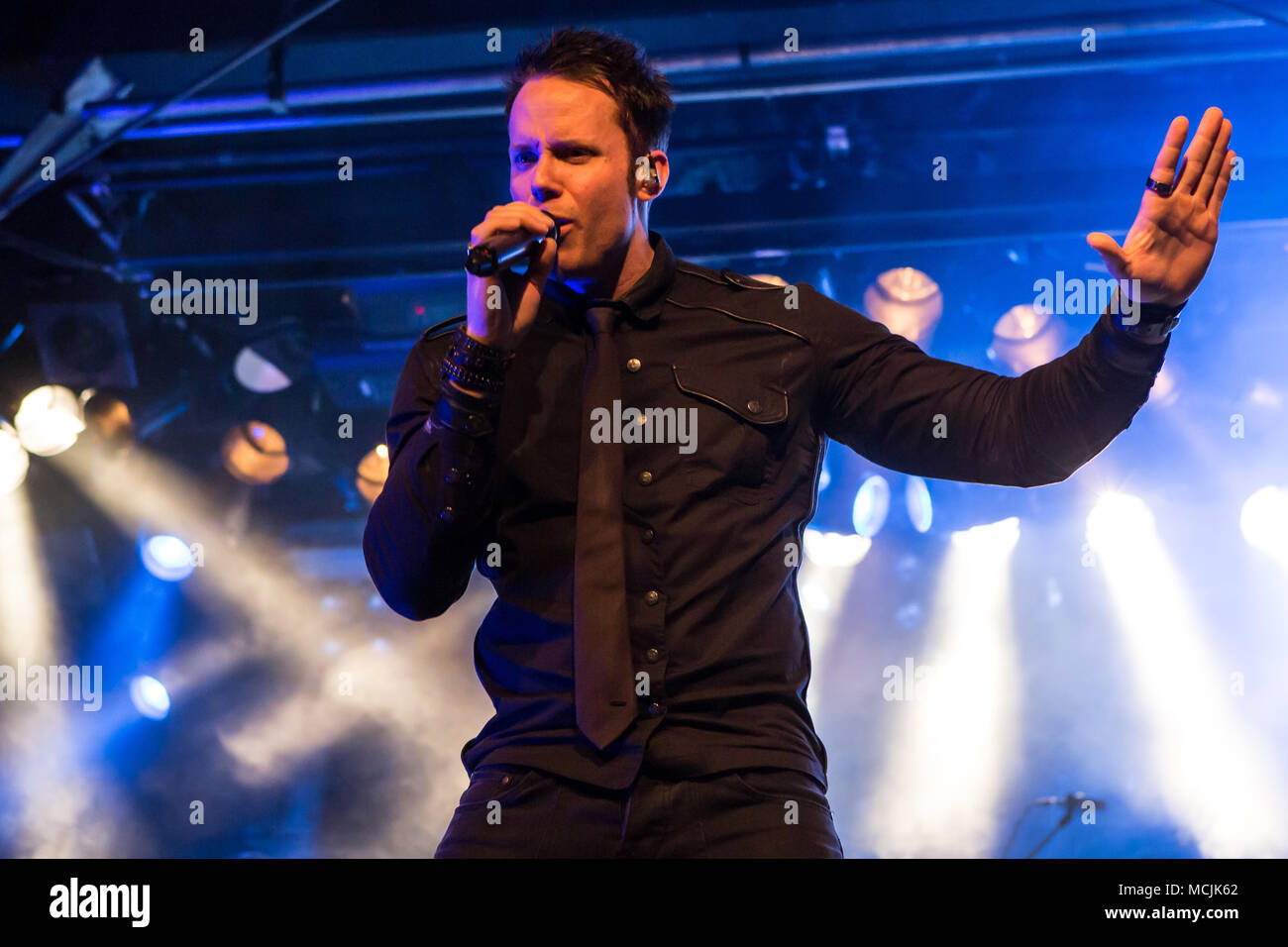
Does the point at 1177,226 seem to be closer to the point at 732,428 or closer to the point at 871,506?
the point at 732,428

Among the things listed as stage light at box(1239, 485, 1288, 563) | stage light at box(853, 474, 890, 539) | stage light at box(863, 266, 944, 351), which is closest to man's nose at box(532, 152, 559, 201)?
stage light at box(863, 266, 944, 351)

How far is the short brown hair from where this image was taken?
2152 mm

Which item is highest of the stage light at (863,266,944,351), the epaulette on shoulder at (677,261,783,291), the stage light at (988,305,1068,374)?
the stage light at (863,266,944,351)

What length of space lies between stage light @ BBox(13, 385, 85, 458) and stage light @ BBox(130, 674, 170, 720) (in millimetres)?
1227

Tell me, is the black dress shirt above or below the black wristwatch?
below

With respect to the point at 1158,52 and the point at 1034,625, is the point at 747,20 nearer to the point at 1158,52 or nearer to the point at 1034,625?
the point at 1158,52

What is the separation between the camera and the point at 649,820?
1604 millimetres

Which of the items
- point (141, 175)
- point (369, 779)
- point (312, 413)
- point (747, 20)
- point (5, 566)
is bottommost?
point (369, 779)

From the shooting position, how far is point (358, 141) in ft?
14.3

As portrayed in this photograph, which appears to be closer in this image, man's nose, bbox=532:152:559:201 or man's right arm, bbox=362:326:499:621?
man's right arm, bbox=362:326:499:621

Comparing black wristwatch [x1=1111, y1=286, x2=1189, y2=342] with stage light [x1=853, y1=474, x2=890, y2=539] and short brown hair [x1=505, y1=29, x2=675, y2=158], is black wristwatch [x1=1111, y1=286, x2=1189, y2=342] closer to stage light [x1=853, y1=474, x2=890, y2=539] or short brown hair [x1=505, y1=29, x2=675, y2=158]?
short brown hair [x1=505, y1=29, x2=675, y2=158]

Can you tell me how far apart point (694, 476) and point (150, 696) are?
4.73 meters

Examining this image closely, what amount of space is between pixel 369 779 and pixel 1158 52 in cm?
482
